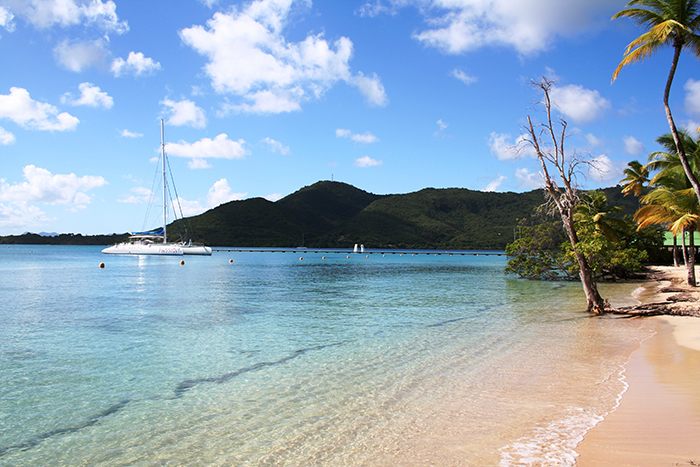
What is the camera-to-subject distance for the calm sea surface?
500cm

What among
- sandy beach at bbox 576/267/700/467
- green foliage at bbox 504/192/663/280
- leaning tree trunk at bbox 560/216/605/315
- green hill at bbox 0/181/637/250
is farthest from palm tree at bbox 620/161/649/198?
green hill at bbox 0/181/637/250

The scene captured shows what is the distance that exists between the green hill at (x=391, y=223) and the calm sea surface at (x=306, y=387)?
11442cm

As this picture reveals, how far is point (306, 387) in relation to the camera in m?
7.53

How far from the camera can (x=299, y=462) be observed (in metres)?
4.66

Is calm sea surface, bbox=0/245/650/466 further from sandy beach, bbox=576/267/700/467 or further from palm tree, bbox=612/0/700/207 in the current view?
palm tree, bbox=612/0/700/207

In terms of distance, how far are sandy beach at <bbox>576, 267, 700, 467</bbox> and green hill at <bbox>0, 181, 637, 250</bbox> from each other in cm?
11752

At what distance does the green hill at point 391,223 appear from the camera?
435ft

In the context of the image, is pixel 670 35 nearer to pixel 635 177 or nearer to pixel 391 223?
pixel 635 177

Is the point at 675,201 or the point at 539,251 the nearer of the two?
the point at 675,201

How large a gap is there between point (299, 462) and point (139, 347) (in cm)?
777

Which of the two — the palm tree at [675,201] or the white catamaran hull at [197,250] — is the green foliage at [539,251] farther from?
the white catamaran hull at [197,250]

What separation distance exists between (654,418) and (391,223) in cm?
14661

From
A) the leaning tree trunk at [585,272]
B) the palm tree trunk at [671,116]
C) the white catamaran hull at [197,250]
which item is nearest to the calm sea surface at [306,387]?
the leaning tree trunk at [585,272]

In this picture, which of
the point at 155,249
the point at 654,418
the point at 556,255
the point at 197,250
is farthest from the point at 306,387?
the point at 197,250
